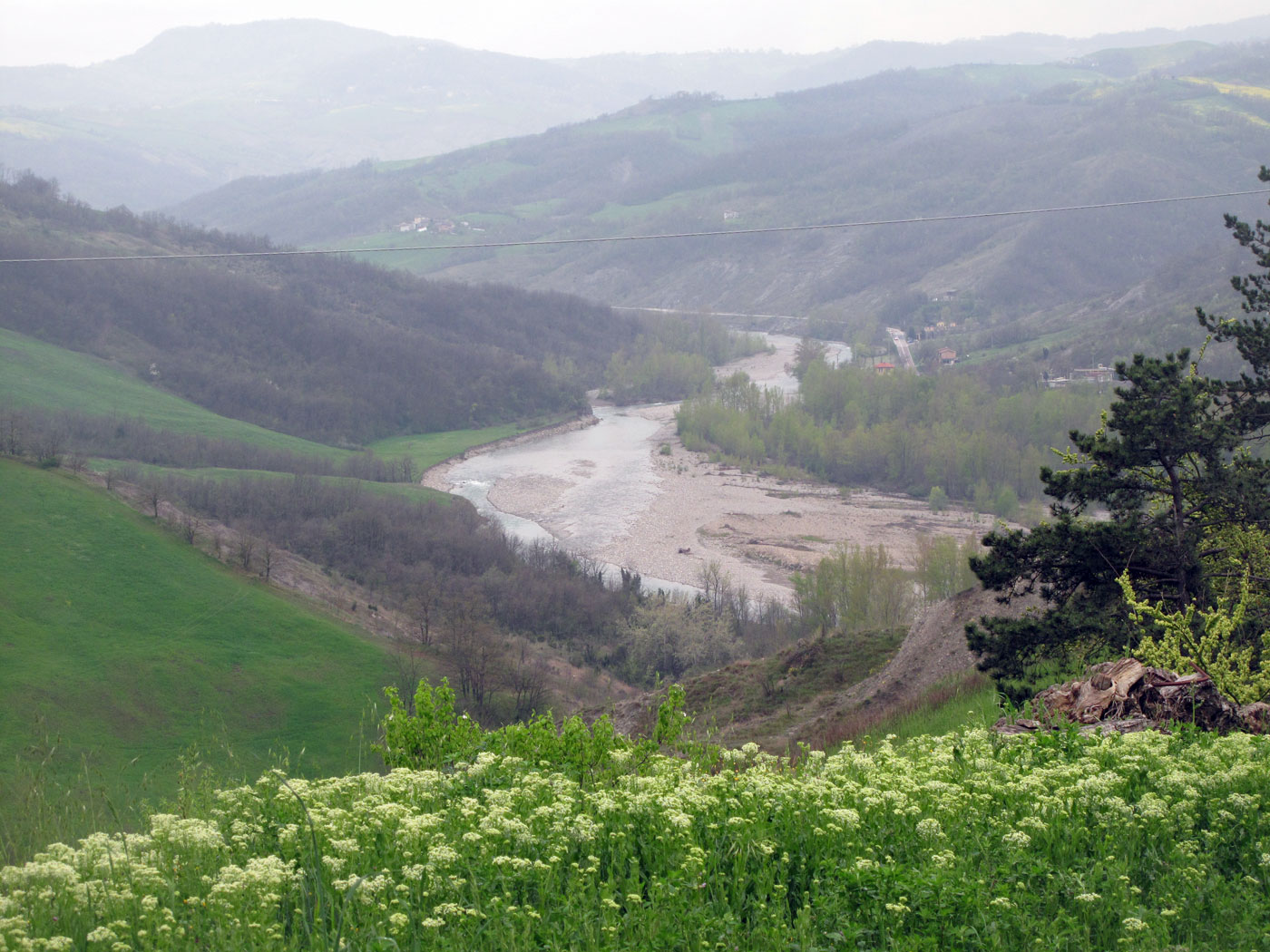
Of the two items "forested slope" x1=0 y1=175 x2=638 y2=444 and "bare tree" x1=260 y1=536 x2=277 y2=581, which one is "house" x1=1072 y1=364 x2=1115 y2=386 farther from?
"bare tree" x1=260 y1=536 x2=277 y2=581

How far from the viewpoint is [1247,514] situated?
14.8 meters

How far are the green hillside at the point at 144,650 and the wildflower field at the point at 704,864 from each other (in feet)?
64.2

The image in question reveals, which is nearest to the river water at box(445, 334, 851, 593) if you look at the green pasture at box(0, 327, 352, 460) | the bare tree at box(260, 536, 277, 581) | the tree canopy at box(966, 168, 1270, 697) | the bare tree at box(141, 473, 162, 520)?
the green pasture at box(0, 327, 352, 460)

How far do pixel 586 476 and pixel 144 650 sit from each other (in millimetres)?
53655

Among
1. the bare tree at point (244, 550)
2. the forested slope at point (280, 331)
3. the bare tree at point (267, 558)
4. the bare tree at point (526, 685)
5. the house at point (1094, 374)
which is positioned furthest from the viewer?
the forested slope at point (280, 331)

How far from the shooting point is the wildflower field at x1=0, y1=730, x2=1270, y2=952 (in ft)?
17.4

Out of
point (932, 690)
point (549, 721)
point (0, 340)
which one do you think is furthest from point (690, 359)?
point (549, 721)

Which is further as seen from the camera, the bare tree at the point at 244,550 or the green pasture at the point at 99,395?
the green pasture at the point at 99,395

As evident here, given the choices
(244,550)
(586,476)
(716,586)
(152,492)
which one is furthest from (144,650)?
(586,476)

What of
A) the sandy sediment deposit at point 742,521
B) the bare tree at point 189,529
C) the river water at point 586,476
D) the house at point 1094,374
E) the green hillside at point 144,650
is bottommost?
the sandy sediment deposit at point 742,521

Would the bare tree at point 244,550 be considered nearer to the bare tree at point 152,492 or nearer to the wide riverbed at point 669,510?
the bare tree at point 152,492

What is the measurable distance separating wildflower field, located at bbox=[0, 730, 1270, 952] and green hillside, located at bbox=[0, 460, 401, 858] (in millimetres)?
19555

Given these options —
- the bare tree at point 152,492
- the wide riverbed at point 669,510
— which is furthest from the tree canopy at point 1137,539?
the wide riverbed at point 669,510

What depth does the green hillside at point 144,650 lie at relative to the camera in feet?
92.5
